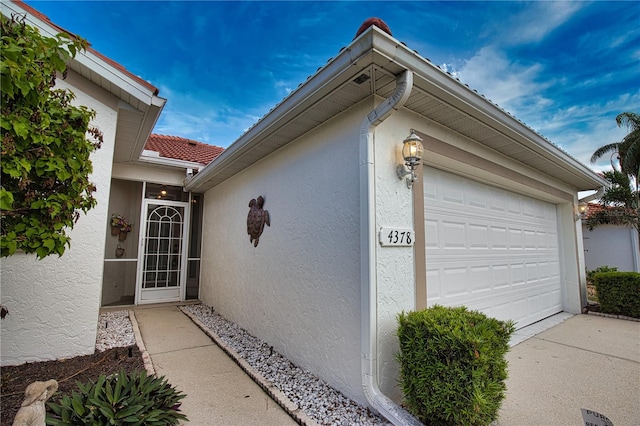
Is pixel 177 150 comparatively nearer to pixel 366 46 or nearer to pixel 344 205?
pixel 344 205

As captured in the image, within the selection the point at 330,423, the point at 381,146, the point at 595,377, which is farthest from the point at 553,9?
the point at 330,423

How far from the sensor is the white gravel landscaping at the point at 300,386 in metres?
2.62

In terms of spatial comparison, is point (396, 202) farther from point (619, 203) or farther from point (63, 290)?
point (619, 203)

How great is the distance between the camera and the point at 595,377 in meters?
3.47

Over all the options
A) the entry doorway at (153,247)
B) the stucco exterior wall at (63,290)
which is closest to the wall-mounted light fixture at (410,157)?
the stucco exterior wall at (63,290)

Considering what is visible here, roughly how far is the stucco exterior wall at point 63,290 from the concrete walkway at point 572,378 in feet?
Result: 16.9

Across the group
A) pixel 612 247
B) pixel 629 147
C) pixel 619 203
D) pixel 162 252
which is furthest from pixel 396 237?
pixel 629 147

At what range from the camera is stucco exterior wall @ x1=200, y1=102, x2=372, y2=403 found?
304 cm

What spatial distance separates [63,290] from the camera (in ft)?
12.8

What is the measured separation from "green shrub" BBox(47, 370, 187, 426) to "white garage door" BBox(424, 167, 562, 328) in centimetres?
305

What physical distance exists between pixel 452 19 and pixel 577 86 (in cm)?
526

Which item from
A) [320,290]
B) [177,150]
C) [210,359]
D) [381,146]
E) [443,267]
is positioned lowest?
[210,359]

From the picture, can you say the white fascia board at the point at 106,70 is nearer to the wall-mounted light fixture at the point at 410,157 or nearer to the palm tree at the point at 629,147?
the wall-mounted light fixture at the point at 410,157

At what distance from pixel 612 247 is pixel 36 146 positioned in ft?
61.2
